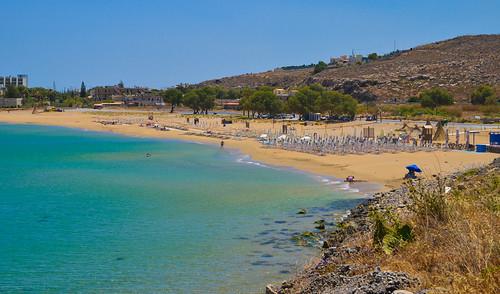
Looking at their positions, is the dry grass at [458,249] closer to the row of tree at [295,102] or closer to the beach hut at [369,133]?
the beach hut at [369,133]

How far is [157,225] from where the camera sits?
1830 centimetres

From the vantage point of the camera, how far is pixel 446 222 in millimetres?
8711

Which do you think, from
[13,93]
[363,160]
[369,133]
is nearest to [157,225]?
[363,160]

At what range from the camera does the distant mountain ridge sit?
9569 cm

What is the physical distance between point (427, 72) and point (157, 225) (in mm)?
95647

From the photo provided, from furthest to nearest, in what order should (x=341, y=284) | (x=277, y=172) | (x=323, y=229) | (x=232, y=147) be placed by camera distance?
(x=232, y=147) < (x=277, y=172) < (x=323, y=229) < (x=341, y=284)

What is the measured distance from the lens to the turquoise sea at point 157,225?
41.8ft

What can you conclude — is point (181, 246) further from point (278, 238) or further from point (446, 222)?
point (446, 222)

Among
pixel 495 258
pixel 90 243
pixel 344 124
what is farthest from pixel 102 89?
pixel 495 258

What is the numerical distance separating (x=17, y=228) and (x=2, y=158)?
28309mm

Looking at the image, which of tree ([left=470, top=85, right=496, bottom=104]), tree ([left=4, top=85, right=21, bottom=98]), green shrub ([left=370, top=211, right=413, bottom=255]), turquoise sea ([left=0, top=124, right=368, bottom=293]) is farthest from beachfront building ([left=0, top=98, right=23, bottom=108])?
green shrub ([left=370, top=211, right=413, bottom=255])

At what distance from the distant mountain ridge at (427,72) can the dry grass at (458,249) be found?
81.1 metres

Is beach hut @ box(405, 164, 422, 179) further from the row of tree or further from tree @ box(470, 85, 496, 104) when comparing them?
tree @ box(470, 85, 496, 104)

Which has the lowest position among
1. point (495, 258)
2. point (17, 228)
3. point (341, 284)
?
point (17, 228)
